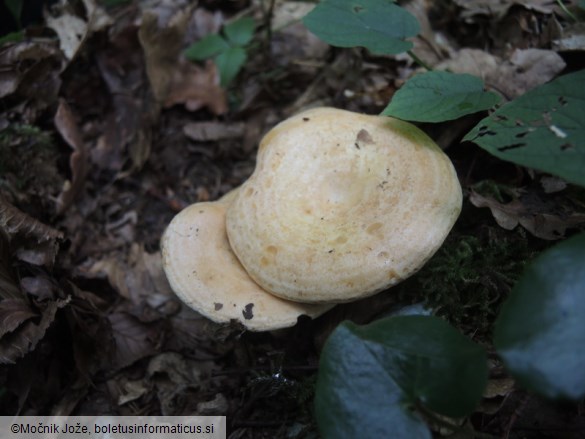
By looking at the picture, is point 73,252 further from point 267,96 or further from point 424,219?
point 424,219

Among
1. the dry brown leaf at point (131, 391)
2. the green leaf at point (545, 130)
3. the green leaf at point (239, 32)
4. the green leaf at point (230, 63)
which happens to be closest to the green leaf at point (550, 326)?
the green leaf at point (545, 130)

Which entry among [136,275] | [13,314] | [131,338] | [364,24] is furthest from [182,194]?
[364,24]

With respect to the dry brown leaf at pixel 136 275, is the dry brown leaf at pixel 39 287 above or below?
above

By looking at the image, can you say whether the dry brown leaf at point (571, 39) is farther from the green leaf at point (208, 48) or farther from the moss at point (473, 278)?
the green leaf at point (208, 48)

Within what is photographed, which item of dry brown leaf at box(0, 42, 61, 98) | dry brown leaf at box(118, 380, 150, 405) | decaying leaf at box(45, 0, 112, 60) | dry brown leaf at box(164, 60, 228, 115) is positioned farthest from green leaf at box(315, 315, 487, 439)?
decaying leaf at box(45, 0, 112, 60)

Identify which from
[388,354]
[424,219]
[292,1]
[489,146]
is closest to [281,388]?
[388,354]

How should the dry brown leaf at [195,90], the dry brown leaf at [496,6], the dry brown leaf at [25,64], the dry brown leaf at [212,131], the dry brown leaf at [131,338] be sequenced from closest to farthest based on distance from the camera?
the dry brown leaf at [131,338], the dry brown leaf at [496,6], the dry brown leaf at [25,64], the dry brown leaf at [212,131], the dry brown leaf at [195,90]

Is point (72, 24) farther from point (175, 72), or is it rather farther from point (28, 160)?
point (28, 160)
